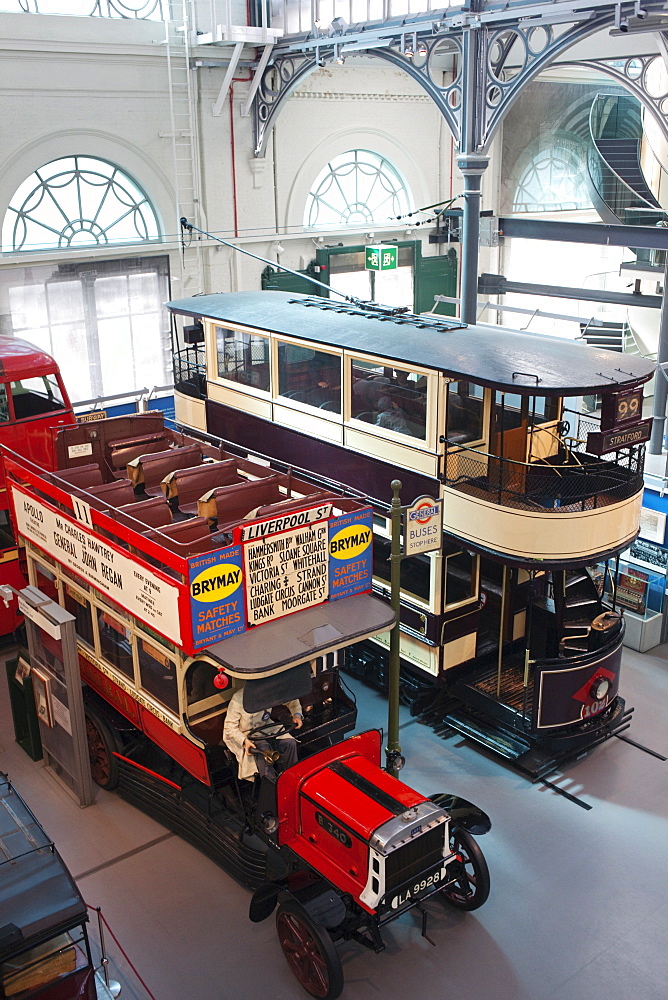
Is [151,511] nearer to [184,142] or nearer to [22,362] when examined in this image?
[22,362]

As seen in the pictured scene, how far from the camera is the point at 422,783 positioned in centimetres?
927

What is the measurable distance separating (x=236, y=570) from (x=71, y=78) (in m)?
12.2

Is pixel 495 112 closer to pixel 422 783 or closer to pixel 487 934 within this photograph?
pixel 422 783

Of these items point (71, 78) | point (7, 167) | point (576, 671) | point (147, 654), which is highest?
point (71, 78)

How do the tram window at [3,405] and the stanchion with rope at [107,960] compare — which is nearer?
the stanchion with rope at [107,960]

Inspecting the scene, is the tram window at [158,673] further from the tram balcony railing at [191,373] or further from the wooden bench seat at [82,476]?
the tram balcony railing at [191,373]

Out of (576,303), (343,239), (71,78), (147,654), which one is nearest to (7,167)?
(71,78)

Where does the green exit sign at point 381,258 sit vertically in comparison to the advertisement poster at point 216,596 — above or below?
above

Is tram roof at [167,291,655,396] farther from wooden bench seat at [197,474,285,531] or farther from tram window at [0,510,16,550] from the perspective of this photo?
tram window at [0,510,16,550]

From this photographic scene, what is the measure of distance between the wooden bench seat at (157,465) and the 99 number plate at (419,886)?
466 centimetres

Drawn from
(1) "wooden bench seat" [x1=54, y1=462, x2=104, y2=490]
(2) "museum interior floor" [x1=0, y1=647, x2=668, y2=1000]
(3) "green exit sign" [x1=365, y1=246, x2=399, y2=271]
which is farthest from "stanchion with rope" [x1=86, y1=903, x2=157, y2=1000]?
(3) "green exit sign" [x1=365, y1=246, x2=399, y2=271]

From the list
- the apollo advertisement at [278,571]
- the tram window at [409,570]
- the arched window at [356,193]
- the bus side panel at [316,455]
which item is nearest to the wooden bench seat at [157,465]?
the bus side panel at [316,455]

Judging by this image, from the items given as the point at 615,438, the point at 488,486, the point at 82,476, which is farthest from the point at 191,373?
the point at 615,438

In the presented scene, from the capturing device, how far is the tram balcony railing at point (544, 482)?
9062 millimetres
